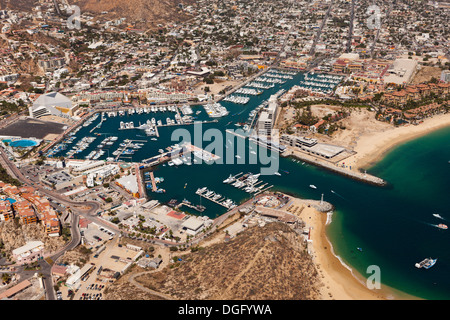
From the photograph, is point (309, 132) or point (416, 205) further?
point (309, 132)

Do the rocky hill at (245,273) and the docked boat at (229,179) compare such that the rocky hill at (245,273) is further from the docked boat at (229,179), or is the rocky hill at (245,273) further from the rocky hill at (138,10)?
the rocky hill at (138,10)

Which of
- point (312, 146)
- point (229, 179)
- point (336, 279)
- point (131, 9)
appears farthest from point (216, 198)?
point (131, 9)

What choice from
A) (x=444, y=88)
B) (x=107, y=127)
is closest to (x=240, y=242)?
(x=107, y=127)

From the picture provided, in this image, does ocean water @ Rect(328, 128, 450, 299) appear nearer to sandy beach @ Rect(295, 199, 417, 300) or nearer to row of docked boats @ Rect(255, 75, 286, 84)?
sandy beach @ Rect(295, 199, 417, 300)

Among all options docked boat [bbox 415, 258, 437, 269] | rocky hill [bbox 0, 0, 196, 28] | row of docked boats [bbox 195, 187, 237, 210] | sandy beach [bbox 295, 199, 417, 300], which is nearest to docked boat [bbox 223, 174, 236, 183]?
row of docked boats [bbox 195, 187, 237, 210]

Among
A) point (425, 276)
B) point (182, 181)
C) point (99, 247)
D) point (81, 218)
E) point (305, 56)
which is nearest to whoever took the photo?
point (425, 276)

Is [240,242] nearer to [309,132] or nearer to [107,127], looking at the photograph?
[309,132]
